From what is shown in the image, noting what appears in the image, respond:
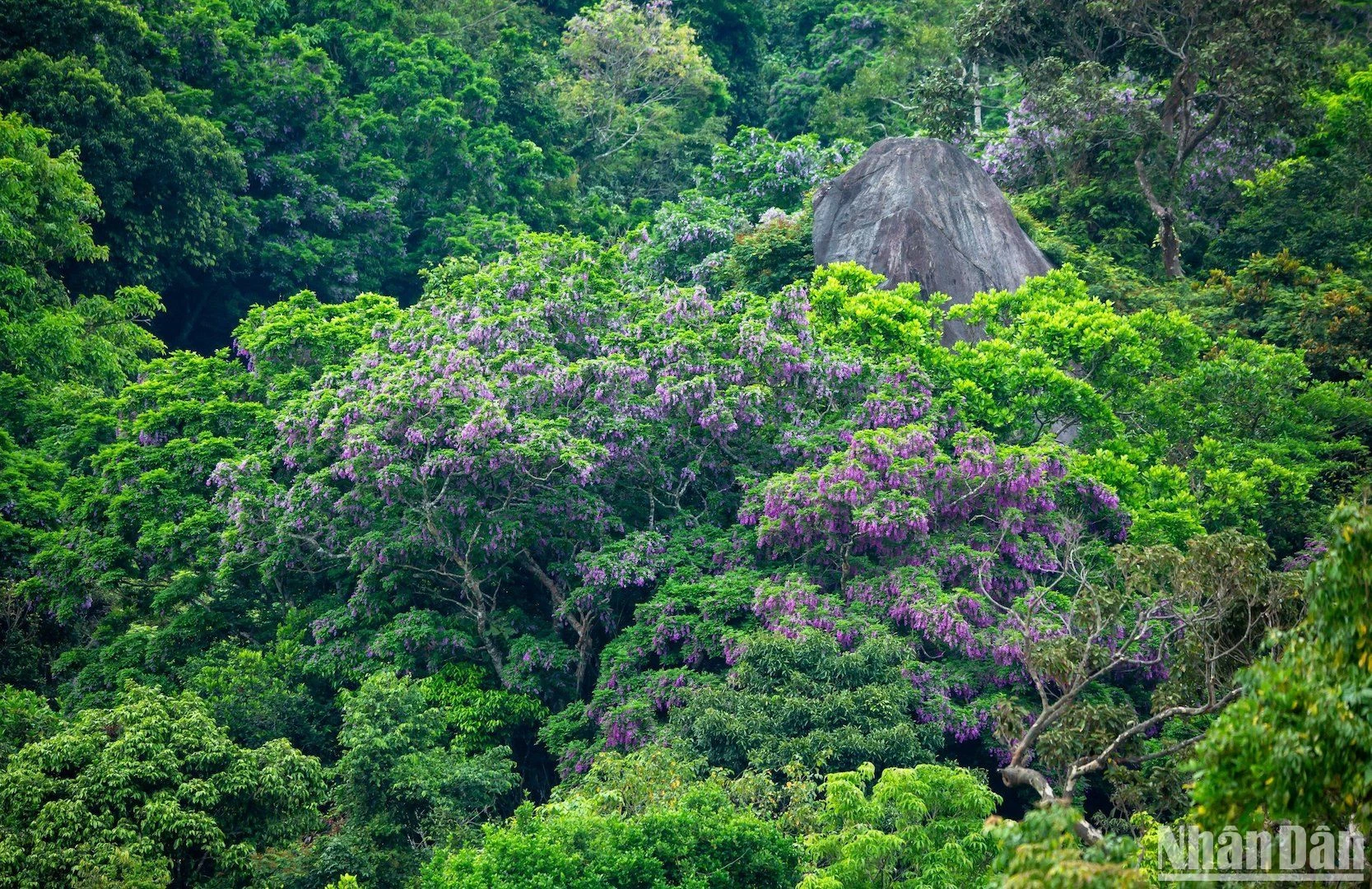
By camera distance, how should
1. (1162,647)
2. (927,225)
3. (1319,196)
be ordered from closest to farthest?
(1162,647) < (927,225) < (1319,196)

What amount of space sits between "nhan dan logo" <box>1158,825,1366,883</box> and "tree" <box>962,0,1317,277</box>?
2187 centimetres

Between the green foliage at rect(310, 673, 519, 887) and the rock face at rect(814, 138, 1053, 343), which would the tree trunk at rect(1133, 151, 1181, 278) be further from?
the green foliage at rect(310, 673, 519, 887)

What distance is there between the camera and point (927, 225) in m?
25.5

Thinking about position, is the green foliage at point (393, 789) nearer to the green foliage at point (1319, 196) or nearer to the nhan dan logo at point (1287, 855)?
the nhan dan logo at point (1287, 855)

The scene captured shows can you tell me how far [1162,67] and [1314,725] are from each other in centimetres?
2500

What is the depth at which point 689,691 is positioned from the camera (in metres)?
A: 16.5

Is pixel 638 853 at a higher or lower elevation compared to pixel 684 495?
lower

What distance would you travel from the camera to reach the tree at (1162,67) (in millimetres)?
27062

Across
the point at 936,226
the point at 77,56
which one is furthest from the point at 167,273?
the point at 936,226

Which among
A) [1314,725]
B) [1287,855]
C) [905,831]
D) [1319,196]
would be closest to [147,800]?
[905,831]

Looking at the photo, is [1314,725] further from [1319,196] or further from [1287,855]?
[1319,196]

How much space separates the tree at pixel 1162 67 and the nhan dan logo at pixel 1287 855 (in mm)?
21870

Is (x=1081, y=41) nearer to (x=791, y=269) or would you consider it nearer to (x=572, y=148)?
(x=791, y=269)

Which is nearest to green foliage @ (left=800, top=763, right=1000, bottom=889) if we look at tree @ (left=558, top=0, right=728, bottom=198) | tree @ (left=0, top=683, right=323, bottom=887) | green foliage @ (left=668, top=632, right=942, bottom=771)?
green foliage @ (left=668, top=632, right=942, bottom=771)
